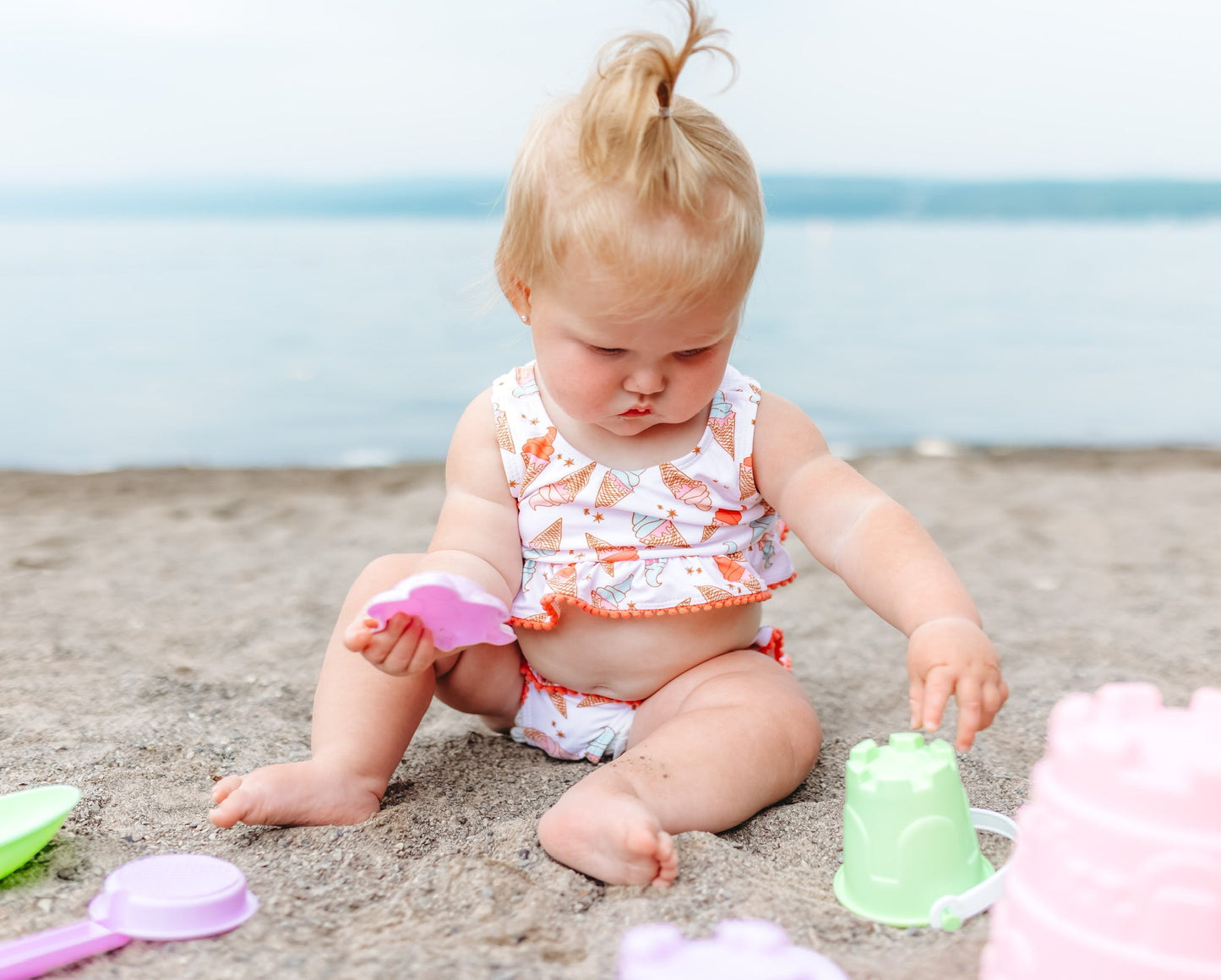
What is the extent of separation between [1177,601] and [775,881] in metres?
1.67

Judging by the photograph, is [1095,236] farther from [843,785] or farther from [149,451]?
[843,785]

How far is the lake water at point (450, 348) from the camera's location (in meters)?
5.14

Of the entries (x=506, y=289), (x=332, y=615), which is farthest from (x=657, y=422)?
(x=332, y=615)

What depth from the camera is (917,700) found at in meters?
1.18

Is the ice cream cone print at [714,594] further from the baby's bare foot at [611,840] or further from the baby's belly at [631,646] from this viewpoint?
the baby's bare foot at [611,840]

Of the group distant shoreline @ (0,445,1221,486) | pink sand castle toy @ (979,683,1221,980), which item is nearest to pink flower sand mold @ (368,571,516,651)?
pink sand castle toy @ (979,683,1221,980)

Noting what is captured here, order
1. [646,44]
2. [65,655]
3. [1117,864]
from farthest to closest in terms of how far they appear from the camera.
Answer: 1. [65,655]
2. [646,44]
3. [1117,864]

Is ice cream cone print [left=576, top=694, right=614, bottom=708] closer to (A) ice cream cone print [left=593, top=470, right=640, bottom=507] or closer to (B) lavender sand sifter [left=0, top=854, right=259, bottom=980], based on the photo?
(A) ice cream cone print [left=593, top=470, right=640, bottom=507]

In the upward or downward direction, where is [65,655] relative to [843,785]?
downward

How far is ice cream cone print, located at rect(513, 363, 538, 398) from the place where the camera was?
5.46ft

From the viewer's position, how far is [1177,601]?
2.54 metres

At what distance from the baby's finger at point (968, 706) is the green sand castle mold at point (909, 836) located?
26 mm

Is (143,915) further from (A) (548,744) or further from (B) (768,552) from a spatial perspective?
(B) (768,552)

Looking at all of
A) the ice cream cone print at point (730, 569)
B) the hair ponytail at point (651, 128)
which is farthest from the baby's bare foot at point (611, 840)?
the hair ponytail at point (651, 128)
